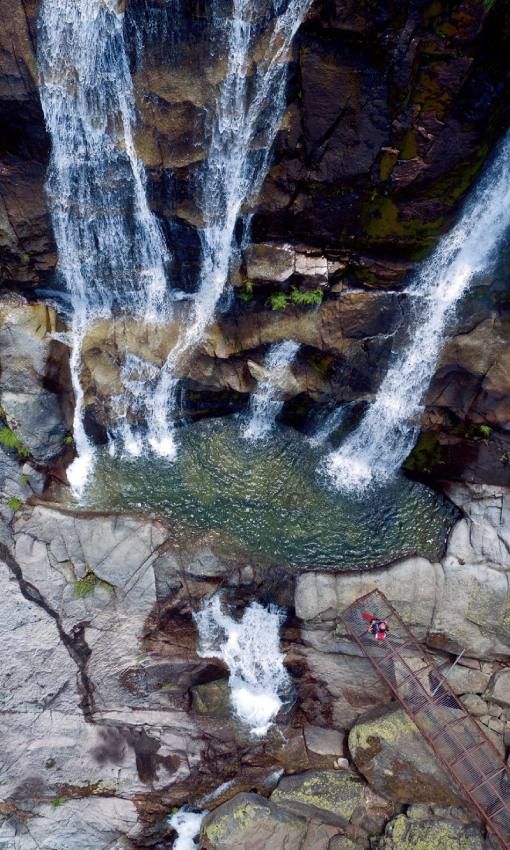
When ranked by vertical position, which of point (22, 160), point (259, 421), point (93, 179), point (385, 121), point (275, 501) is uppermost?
point (385, 121)

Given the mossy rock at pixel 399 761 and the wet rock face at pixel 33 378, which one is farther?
the wet rock face at pixel 33 378

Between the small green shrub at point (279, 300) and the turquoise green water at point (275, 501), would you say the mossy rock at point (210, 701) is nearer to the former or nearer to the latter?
the turquoise green water at point (275, 501)

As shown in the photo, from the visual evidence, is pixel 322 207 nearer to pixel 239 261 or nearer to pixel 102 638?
pixel 239 261

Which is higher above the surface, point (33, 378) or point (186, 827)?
point (33, 378)

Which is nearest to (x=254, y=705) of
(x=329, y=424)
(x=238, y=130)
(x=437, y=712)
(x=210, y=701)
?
(x=210, y=701)

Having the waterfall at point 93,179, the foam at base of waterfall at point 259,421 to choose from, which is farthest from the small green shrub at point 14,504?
the foam at base of waterfall at point 259,421

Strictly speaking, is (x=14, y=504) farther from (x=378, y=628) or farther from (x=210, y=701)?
(x=378, y=628)

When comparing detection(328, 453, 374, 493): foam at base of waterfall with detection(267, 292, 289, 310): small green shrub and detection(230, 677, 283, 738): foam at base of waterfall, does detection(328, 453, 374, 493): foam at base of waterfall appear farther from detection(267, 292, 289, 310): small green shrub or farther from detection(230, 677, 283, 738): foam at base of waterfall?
detection(230, 677, 283, 738): foam at base of waterfall
